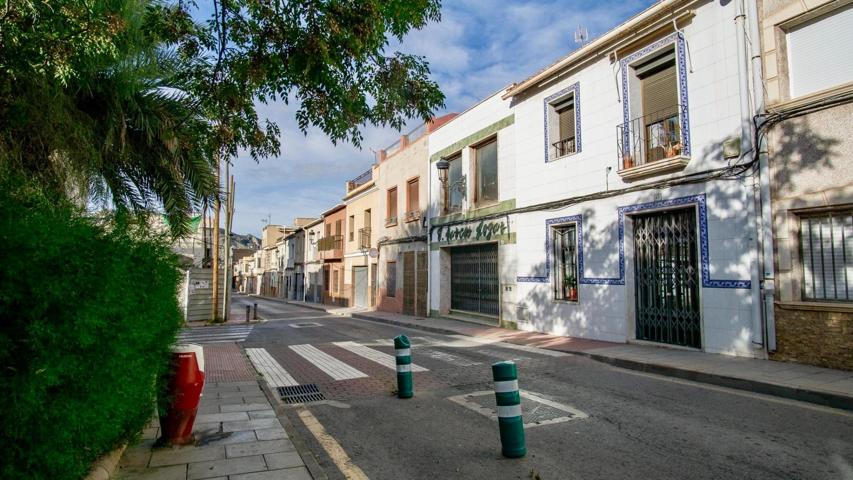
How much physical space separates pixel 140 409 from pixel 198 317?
58.2ft

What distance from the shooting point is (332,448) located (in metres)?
4.74

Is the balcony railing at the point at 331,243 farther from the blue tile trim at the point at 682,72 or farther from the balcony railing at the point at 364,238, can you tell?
the blue tile trim at the point at 682,72

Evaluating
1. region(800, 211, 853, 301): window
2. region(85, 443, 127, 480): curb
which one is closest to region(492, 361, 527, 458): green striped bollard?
region(85, 443, 127, 480): curb

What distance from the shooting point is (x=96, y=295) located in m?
2.62

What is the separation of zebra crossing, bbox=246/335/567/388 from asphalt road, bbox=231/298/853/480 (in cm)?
33

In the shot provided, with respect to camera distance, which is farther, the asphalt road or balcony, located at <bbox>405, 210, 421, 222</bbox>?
balcony, located at <bbox>405, 210, 421, 222</bbox>

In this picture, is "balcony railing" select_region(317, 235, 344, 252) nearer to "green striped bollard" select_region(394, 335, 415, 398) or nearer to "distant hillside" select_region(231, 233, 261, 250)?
"green striped bollard" select_region(394, 335, 415, 398)

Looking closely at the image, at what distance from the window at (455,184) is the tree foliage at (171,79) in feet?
38.8

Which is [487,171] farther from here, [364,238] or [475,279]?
[364,238]

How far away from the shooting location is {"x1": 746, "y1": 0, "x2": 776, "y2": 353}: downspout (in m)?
8.61

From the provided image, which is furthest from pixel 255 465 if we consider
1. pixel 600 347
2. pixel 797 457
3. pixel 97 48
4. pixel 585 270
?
pixel 585 270

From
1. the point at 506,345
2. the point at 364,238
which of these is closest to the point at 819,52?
the point at 506,345

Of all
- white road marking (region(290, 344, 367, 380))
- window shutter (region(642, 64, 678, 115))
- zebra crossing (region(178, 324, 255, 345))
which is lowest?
zebra crossing (region(178, 324, 255, 345))

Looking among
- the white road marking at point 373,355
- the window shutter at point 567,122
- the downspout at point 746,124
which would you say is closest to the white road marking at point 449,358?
the white road marking at point 373,355
